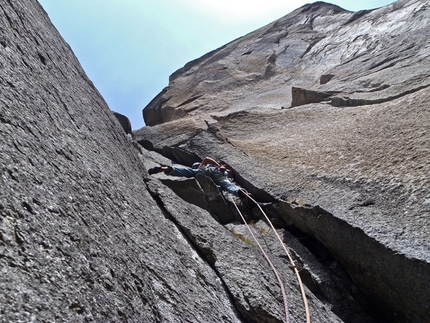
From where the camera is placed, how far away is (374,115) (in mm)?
6887

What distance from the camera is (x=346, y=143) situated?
643 cm

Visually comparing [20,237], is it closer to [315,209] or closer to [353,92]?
[315,209]

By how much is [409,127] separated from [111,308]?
17.4 ft

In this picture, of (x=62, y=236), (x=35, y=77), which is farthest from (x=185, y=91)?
(x=62, y=236)

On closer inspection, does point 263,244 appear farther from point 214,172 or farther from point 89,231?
point 89,231

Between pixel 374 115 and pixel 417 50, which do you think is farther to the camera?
→ pixel 417 50

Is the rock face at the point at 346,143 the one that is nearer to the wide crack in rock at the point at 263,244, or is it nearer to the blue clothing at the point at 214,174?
the wide crack in rock at the point at 263,244

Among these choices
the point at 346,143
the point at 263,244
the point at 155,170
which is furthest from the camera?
the point at 155,170

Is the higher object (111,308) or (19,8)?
(19,8)

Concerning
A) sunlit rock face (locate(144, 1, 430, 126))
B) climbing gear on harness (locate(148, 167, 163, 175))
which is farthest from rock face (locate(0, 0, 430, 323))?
climbing gear on harness (locate(148, 167, 163, 175))

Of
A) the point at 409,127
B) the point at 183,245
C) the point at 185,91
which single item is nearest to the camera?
the point at 183,245

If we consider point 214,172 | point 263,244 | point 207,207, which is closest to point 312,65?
point 214,172

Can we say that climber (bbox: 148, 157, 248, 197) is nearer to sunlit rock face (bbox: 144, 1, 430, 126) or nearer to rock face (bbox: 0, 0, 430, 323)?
rock face (bbox: 0, 0, 430, 323)

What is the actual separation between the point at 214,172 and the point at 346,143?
8.94ft
